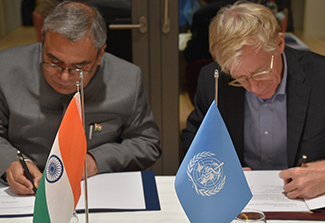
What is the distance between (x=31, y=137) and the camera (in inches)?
76.7

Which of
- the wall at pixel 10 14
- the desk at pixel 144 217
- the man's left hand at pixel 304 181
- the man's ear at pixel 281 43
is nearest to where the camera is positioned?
the desk at pixel 144 217

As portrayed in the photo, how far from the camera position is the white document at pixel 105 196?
1465mm

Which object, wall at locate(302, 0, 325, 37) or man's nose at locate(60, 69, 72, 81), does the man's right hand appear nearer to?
man's nose at locate(60, 69, 72, 81)

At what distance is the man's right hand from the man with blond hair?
74 centimetres

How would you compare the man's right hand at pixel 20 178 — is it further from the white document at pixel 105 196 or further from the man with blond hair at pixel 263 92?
the man with blond hair at pixel 263 92

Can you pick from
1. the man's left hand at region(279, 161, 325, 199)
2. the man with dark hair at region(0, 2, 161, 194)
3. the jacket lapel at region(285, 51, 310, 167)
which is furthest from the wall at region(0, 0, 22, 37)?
the man's left hand at region(279, 161, 325, 199)

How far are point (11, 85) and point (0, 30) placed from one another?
48.0 inches

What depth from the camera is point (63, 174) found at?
123cm

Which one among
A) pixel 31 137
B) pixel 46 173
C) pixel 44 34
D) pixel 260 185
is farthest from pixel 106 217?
pixel 44 34

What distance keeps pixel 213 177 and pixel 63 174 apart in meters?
0.42

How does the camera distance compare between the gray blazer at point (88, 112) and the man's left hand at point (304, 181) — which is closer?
the man's left hand at point (304, 181)

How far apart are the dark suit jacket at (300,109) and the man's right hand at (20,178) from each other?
28.8 inches

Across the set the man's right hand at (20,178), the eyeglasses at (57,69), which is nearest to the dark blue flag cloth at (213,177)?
the man's right hand at (20,178)

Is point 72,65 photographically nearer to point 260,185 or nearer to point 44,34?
point 44,34
